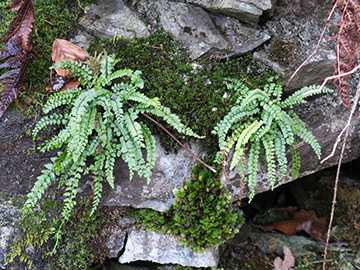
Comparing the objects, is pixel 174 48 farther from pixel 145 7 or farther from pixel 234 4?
pixel 234 4

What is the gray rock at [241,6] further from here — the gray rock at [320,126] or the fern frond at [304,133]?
the fern frond at [304,133]

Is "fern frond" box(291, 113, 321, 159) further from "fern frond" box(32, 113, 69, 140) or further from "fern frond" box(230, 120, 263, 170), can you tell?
"fern frond" box(32, 113, 69, 140)

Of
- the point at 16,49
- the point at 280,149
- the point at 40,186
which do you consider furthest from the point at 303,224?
the point at 16,49

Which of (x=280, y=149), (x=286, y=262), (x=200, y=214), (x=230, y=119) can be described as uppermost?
(x=230, y=119)

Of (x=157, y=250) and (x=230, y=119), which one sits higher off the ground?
(x=230, y=119)

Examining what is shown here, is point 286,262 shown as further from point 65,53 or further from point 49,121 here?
point 65,53

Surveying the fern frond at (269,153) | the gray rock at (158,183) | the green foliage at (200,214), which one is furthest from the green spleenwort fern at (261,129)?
the gray rock at (158,183)

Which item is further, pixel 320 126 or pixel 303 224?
pixel 303 224
